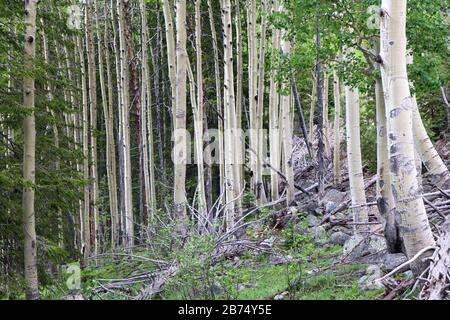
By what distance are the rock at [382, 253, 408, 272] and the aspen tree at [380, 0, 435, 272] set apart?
3.24 feet

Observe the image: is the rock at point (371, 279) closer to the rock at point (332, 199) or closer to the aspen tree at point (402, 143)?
the aspen tree at point (402, 143)

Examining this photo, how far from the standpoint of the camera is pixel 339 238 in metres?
9.99

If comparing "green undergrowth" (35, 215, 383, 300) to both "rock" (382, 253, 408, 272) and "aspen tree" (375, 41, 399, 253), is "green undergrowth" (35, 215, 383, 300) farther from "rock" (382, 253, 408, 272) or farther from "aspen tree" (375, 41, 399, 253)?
"aspen tree" (375, 41, 399, 253)

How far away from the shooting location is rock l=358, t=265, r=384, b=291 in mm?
6242

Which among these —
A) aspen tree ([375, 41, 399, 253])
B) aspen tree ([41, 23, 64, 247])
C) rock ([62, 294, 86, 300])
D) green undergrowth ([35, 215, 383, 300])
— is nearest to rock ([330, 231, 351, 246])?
green undergrowth ([35, 215, 383, 300])

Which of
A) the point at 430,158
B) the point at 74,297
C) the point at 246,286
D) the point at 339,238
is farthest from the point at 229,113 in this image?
the point at 74,297

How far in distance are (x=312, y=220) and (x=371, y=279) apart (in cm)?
563

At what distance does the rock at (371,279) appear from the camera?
6242 millimetres

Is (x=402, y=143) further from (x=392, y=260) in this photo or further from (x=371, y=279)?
(x=392, y=260)

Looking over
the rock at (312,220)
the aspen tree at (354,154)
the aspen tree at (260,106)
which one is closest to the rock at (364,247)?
the aspen tree at (354,154)

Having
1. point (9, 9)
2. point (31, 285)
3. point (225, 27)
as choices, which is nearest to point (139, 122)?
point (225, 27)

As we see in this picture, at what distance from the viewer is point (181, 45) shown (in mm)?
9547

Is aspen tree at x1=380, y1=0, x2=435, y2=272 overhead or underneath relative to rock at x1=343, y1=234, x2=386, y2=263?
overhead

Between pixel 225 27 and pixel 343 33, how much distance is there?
490cm
